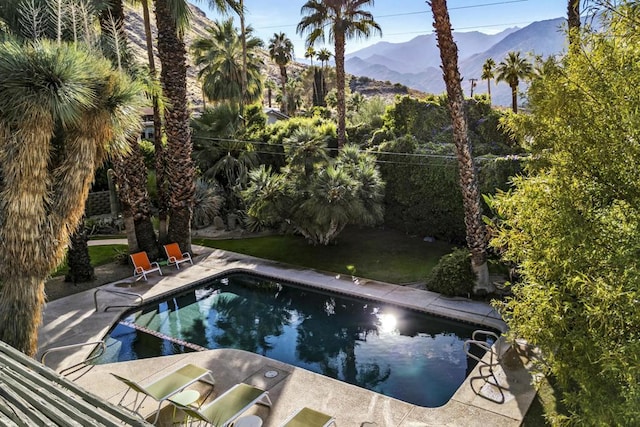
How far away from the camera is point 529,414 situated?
7.68 m

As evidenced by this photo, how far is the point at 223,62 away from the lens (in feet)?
108

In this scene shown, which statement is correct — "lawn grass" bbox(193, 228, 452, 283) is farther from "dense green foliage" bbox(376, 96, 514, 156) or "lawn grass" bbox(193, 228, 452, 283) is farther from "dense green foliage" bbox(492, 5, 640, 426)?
"dense green foliage" bbox(492, 5, 640, 426)

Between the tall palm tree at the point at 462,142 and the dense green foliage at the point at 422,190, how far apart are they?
10.3 ft

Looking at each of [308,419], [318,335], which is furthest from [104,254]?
[308,419]

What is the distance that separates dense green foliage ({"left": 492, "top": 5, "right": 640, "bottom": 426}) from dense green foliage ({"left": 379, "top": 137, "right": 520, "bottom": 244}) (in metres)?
10.8

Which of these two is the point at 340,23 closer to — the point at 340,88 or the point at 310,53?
the point at 340,88

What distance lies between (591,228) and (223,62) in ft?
105

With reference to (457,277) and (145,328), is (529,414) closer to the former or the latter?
(457,277)

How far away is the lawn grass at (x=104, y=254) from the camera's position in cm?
1682

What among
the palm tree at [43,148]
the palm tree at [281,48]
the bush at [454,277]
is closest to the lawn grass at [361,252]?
the bush at [454,277]

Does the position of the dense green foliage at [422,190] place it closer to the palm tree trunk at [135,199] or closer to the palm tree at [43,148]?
the palm tree trunk at [135,199]

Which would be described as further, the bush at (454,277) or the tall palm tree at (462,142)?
the bush at (454,277)

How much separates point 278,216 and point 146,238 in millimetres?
4955

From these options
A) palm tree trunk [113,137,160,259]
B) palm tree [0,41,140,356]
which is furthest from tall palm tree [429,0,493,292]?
palm tree trunk [113,137,160,259]
